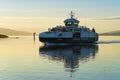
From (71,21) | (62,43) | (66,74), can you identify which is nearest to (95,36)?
(71,21)

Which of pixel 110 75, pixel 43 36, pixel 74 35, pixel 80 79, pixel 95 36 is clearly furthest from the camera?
pixel 95 36

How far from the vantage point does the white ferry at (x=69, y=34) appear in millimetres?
100438

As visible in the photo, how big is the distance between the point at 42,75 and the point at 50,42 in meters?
74.0

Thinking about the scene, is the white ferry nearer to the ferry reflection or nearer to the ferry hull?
the ferry hull

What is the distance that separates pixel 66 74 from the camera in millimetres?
28312

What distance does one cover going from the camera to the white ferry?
330 feet

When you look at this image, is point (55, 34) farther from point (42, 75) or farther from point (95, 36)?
point (42, 75)

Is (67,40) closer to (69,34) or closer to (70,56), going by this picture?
(69,34)

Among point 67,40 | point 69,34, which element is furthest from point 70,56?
point 69,34

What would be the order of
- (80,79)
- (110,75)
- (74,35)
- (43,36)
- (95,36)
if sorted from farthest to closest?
(95,36) < (74,35) < (43,36) < (110,75) < (80,79)

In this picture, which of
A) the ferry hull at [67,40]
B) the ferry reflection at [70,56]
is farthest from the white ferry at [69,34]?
the ferry reflection at [70,56]

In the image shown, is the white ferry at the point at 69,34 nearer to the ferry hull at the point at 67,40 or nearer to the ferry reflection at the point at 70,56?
the ferry hull at the point at 67,40

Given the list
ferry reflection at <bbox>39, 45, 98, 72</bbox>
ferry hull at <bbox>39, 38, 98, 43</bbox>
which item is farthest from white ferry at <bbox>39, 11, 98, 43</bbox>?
ferry reflection at <bbox>39, 45, 98, 72</bbox>

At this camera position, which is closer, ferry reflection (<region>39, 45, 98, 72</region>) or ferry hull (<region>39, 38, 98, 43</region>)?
ferry reflection (<region>39, 45, 98, 72</region>)
